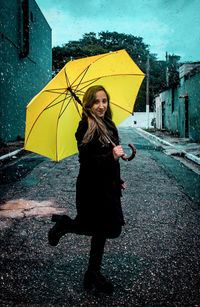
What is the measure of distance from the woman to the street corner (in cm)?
194

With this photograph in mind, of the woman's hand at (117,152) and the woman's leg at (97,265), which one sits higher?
the woman's hand at (117,152)

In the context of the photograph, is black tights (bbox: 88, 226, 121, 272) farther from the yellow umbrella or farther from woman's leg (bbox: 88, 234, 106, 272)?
the yellow umbrella

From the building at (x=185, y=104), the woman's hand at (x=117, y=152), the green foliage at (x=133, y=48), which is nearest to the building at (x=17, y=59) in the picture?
the building at (x=185, y=104)

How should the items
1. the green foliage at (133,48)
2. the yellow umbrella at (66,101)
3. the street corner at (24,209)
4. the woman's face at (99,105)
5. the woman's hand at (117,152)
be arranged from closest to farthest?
the woman's hand at (117,152)
the woman's face at (99,105)
the yellow umbrella at (66,101)
the street corner at (24,209)
the green foliage at (133,48)

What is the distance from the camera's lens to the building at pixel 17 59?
548 inches

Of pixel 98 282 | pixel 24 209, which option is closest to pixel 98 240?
pixel 98 282

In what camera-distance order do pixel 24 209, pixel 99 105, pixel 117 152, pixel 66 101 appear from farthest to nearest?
pixel 24 209, pixel 66 101, pixel 99 105, pixel 117 152

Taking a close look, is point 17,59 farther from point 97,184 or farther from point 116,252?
point 97,184

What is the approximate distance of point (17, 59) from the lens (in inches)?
624

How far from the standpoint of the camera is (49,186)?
5.83 metres

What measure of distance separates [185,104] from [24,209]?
626 inches

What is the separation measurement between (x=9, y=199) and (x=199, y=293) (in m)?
3.66

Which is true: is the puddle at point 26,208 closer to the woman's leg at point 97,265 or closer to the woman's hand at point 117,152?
the woman's leg at point 97,265

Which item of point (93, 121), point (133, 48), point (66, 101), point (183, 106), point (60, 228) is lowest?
point (60, 228)
